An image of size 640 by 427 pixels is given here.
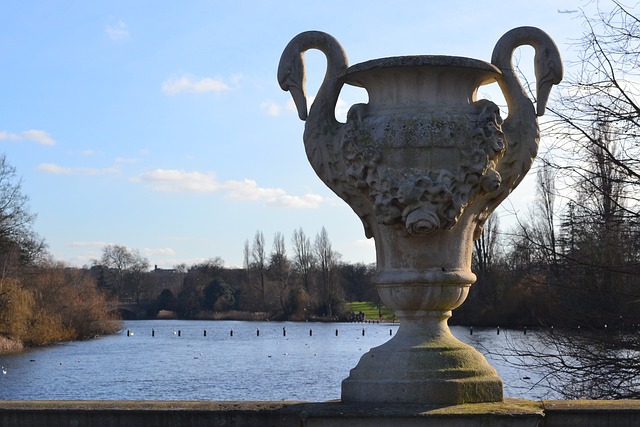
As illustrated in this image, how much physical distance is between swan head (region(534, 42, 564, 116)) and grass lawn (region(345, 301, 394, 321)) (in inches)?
3225

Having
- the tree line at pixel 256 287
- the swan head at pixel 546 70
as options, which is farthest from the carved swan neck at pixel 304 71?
the tree line at pixel 256 287

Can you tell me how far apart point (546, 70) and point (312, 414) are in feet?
7.18

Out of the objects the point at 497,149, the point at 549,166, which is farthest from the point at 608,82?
the point at 497,149

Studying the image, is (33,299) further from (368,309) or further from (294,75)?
(368,309)

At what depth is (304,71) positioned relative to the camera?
4.66 m

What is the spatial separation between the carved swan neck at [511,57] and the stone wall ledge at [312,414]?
158 centimetres

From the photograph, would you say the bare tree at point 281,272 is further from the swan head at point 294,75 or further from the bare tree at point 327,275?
the swan head at point 294,75

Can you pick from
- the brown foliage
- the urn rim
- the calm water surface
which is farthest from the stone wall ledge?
the brown foliage

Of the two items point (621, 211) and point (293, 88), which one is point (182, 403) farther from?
point (621, 211)

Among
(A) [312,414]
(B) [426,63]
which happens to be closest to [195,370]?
(A) [312,414]

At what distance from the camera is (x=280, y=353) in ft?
144

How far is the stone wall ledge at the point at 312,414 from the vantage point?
3912 mm

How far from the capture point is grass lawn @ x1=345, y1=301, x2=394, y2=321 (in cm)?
8825

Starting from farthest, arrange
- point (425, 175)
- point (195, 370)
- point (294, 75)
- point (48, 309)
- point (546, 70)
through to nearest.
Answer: point (48, 309), point (195, 370), point (294, 75), point (546, 70), point (425, 175)
